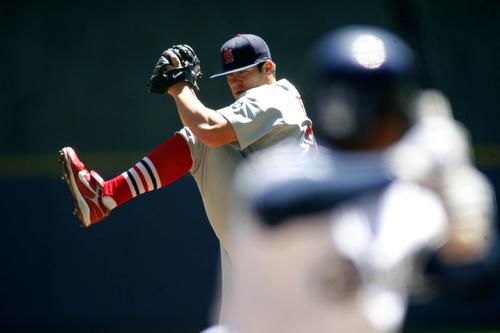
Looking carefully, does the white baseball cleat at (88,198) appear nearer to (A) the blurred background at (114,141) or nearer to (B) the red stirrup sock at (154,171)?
(B) the red stirrup sock at (154,171)

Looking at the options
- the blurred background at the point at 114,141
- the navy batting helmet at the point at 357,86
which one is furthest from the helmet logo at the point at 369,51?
the blurred background at the point at 114,141

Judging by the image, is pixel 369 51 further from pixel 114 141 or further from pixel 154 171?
pixel 114 141

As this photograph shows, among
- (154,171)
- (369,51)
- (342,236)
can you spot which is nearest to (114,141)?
(154,171)

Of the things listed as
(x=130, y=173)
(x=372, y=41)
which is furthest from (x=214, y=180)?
(x=372, y=41)

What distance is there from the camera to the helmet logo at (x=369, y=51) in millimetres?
1648

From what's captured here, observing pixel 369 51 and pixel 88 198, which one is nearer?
pixel 369 51

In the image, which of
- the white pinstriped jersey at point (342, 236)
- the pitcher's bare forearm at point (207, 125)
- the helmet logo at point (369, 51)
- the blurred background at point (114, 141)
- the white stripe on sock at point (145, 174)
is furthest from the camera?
the blurred background at point (114, 141)

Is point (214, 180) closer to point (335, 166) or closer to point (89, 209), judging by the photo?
point (89, 209)

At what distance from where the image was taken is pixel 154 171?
373 cm

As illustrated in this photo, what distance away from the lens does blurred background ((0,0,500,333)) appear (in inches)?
289

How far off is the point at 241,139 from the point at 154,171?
0.45 metres

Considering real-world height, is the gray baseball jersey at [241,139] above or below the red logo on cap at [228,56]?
below

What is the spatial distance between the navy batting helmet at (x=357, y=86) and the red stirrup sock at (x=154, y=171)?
6.49ft

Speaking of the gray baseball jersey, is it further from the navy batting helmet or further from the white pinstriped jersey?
the white pinstriped jersey
